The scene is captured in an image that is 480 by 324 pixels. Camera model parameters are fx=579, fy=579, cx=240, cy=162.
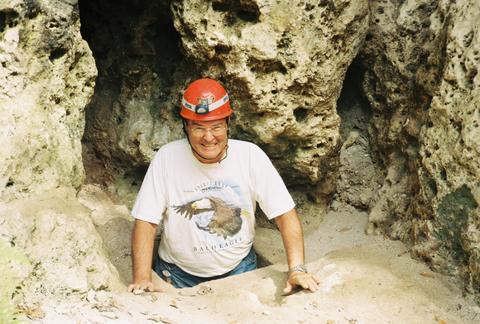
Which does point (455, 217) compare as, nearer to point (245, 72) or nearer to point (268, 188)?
point (268, 188)

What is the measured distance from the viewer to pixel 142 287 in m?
3.44

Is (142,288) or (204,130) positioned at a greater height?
(204,130)

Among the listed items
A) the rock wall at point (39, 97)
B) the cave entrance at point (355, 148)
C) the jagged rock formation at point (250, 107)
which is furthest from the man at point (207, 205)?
the cave entrance at point (355, 148)

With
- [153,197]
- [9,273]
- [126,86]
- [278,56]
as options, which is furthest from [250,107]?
[9,273]

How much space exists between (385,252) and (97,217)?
2.17 m

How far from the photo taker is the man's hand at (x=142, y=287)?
3.38 metres

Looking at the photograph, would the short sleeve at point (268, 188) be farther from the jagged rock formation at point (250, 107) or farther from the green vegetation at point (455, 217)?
the green vegetation at point (455, 217)

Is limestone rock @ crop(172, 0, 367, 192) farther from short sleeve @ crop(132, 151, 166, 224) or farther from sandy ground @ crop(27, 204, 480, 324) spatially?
sandy ground @ crop(27, 204, 480, 324)

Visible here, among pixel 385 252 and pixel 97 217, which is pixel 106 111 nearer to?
pixel 97 217

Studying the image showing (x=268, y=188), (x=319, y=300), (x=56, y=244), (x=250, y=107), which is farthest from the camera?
(x=250, y=107)

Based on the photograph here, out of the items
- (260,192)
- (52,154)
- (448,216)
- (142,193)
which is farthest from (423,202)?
(52,154)

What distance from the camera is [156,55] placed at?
15.4 feet

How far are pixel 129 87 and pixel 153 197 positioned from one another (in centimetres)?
139

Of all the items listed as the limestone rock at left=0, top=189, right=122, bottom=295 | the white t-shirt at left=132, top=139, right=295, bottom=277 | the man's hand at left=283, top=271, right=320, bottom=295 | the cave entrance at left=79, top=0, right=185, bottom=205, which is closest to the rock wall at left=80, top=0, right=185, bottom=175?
the cave entrance at left=79, top=0, right=185, bottom=205
